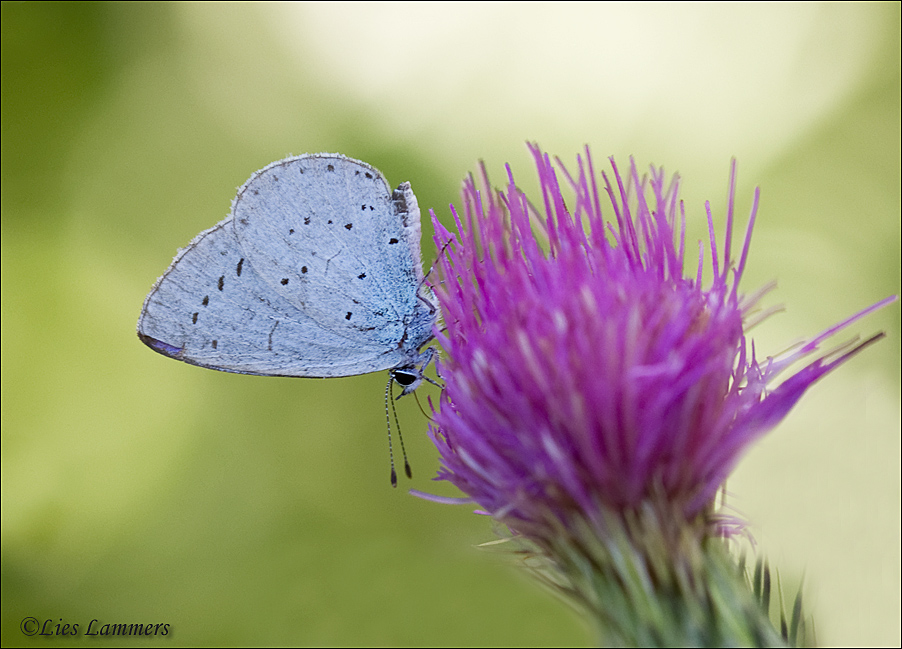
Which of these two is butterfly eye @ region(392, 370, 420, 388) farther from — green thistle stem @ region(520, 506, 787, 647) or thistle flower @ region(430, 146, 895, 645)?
green thistle stem @ region(520, 506, 787, 647)

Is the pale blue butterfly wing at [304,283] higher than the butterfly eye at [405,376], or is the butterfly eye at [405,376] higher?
the pale blue butterfly wing at [304,283]

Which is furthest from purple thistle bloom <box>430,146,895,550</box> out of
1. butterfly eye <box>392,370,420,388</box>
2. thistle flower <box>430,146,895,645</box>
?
butterfly eye <box>392,370,420,388</box>

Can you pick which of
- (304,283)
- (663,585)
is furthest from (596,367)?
(304,283)

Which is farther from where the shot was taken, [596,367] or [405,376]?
[405,376]

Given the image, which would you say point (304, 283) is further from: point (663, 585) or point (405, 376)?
point (663, 585)

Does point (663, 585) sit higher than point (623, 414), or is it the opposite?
point (623, 414)

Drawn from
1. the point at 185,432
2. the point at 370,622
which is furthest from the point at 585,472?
the point at 185,432

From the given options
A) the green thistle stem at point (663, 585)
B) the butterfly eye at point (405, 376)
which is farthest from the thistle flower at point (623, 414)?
the butterfly eye at point (405, 376)

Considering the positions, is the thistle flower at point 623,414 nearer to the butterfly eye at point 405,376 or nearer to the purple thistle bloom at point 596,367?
the purple thistle bloom at point 596,367
